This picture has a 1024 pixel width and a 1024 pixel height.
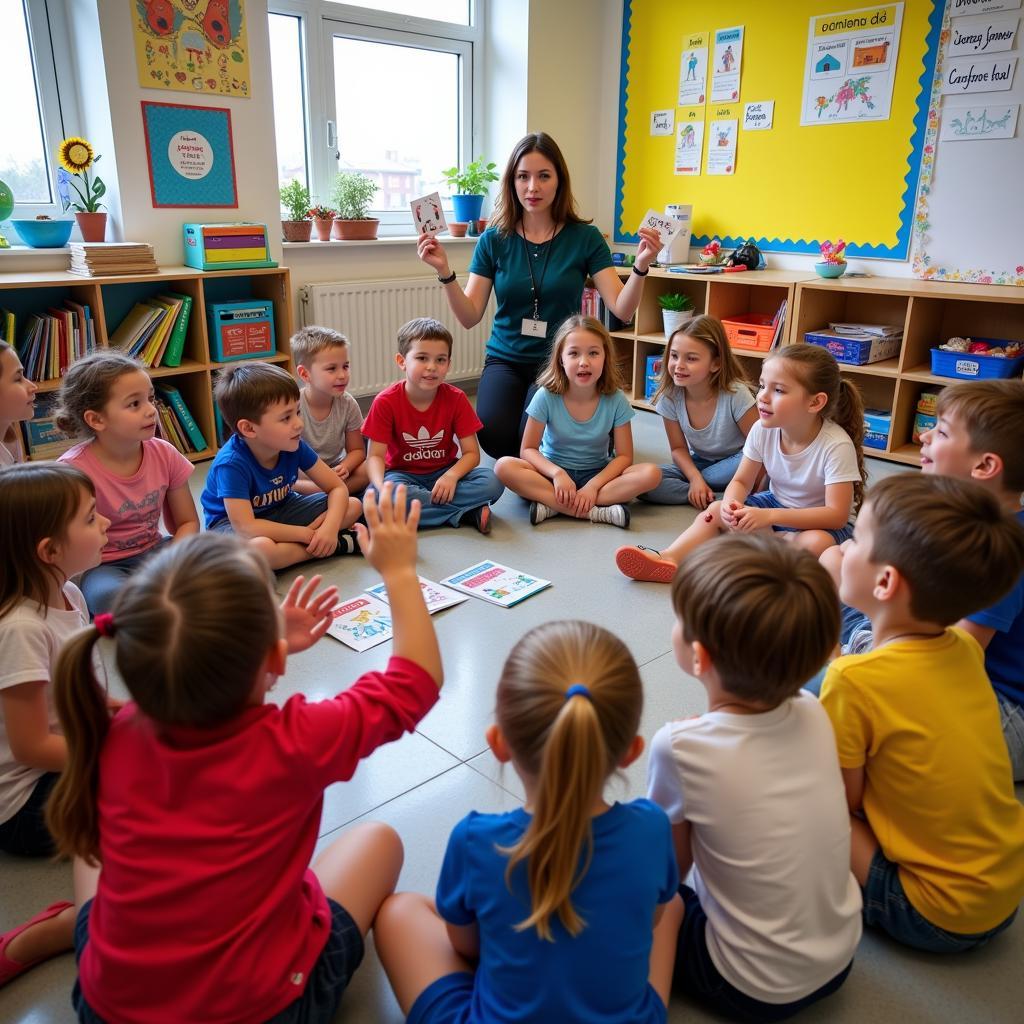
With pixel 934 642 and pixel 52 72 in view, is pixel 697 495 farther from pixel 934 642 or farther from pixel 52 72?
pixel 52 72

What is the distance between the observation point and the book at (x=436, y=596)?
89.2 inches

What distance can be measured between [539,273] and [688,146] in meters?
1.66

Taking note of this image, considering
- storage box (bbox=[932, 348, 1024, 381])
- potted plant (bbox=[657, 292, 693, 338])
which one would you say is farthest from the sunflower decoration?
storage box (bbox=[932, 348, 1024, 381])

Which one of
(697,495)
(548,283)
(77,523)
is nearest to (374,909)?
(77,523)

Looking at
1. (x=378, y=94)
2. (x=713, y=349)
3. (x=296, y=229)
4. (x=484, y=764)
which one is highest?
(x=378, y=94)

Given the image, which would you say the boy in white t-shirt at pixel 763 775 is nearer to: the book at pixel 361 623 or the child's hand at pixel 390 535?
the child's hand at pixel 390 535

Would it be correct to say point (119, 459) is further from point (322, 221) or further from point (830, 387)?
point (322, 221)

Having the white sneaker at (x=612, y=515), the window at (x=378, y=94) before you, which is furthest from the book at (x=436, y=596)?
the window at (x=378, y=94)

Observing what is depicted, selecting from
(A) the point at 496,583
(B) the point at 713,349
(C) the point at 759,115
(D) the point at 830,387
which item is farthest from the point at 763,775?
(C) the point at 759,115

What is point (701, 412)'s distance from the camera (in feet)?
10.0

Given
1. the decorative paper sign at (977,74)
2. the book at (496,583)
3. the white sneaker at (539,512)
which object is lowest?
the book at (496,583)

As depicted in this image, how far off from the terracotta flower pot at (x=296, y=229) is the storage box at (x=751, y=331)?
195 cm

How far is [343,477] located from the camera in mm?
2850

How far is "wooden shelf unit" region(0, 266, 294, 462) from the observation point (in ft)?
10.4
